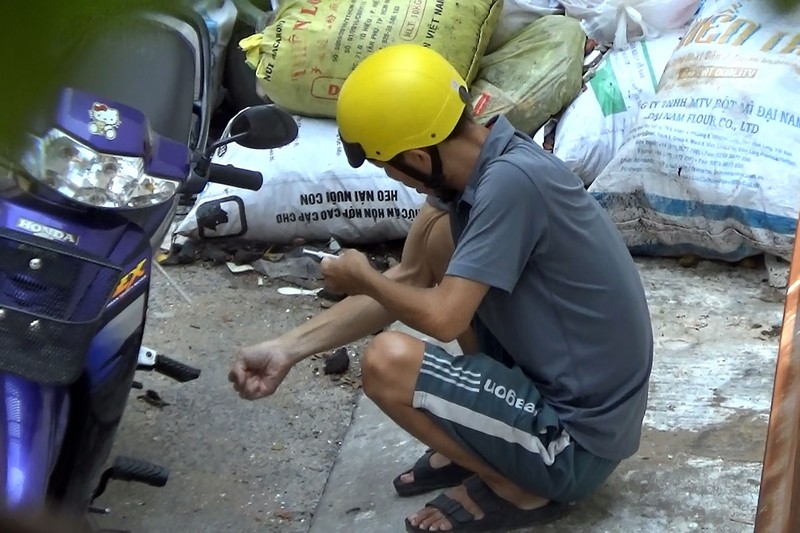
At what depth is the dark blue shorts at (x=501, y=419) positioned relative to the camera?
6.31 ft

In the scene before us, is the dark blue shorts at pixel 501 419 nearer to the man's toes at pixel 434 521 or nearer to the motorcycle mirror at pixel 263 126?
the man's toes at pixel 434 521

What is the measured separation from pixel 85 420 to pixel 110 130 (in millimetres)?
479

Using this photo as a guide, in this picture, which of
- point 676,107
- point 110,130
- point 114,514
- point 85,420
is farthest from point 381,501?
point 676,107

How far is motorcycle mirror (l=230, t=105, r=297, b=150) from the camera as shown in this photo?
1.99 meters

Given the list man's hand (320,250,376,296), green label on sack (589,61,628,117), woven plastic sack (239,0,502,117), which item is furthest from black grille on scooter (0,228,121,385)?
green label on sack (589,61,628,117)

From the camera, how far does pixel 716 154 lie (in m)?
2.95

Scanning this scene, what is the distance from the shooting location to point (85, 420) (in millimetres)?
1717

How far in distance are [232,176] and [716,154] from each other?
1.49 m

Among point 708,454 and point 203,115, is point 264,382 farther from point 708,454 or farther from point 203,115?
point 708,454

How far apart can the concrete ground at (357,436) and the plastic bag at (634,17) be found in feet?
2.64

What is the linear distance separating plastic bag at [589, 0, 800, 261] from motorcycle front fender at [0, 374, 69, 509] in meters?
1.98

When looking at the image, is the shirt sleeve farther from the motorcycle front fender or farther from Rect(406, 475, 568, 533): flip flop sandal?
the motorcycle front fender

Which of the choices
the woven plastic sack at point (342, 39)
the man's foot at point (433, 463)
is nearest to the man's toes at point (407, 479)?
the man's foot at point (433, 463)

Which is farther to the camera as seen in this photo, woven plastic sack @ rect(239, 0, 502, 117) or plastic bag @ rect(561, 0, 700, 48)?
plastic bag @ rect(561, 0, 700, 48)
